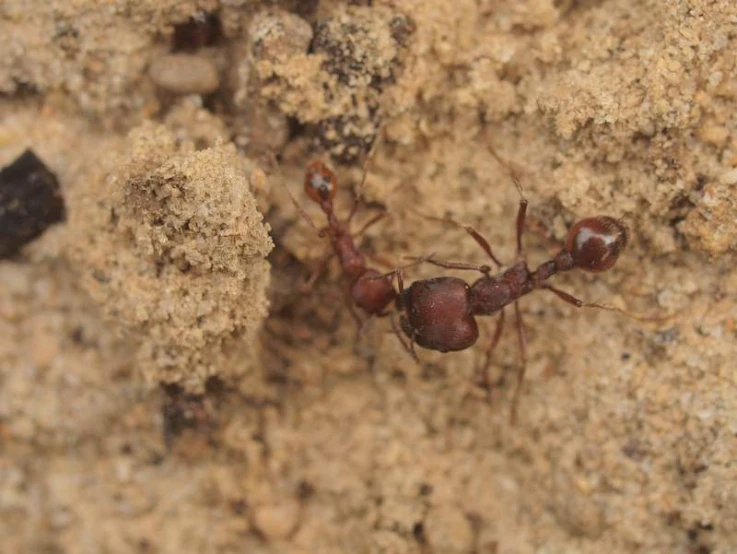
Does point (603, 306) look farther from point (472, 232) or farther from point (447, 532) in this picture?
point (447, 532)

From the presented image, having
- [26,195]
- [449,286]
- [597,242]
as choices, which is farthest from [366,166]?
[26,195]

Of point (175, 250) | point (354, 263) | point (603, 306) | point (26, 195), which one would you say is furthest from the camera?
point (354, 263)

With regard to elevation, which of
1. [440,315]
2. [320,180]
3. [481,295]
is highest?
[320,180]

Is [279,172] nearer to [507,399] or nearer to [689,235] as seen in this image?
[507,399]

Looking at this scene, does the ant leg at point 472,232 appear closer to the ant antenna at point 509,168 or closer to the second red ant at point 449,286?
the second red ant at point 449,286

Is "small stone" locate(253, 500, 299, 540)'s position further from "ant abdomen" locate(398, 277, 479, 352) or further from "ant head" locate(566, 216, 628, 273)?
"ant head" locate(566, 216, 628, 273)

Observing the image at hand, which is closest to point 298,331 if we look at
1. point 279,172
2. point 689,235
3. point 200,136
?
point 279,172
